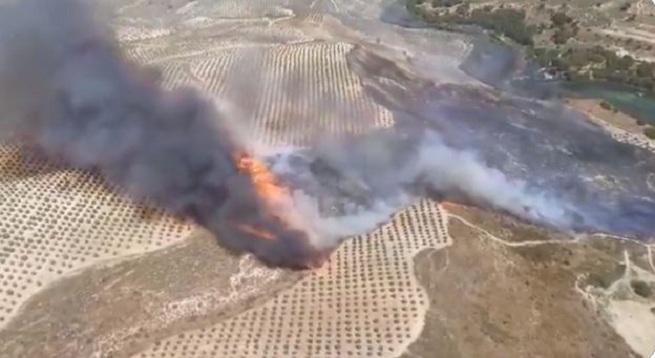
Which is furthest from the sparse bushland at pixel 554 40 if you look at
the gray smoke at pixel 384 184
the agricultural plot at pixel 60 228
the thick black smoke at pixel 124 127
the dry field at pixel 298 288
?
the agricultural plot at pixel 60 228

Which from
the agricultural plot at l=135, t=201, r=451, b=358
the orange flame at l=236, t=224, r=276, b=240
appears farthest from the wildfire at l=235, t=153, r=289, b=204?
the agricultural plot at l=135, t=201, r=451, b=358

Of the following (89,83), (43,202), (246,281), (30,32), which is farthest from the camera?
(30,32)

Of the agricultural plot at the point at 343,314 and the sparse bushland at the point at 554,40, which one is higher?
the sparse bushland at the point at 554,40

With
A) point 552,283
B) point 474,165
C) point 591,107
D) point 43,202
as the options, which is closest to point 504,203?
point 474,165

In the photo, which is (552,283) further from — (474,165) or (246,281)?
(246,281)

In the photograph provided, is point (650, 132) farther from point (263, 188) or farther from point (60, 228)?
point (60, 228)

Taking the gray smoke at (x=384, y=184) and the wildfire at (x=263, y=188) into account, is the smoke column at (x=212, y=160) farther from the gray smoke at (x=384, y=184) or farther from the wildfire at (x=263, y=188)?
the wildfire at (x=263, y=188)

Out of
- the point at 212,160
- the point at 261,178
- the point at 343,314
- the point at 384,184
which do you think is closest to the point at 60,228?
the point at 212,160
